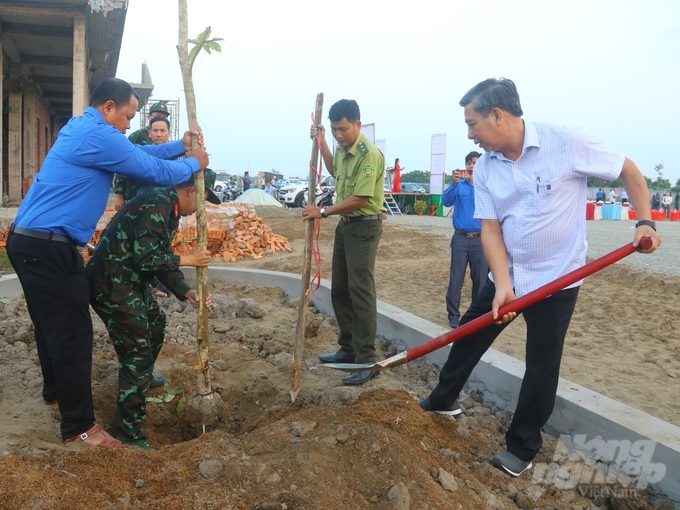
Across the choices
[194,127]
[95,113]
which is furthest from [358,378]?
[95,113]

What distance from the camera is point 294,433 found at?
9.02 feet

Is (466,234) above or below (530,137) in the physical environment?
below

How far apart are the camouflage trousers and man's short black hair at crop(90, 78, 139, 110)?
3.23 ft

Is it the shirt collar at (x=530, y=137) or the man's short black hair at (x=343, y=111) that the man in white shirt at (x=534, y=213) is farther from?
the man's short black hair at (x=343, y=111)

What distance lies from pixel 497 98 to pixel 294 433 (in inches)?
70.2

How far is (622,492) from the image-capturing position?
8.30 ft

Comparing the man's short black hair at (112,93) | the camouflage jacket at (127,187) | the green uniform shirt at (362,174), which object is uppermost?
the man's short black hair at (112,93)

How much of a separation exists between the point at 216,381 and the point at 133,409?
2.63 feet

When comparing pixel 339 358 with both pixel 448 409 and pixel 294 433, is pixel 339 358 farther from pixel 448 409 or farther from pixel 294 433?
pixel 294 433

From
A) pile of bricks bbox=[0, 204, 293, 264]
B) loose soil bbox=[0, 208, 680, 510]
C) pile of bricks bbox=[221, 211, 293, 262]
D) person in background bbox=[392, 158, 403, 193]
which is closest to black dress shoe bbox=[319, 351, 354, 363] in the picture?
loose soil bbox=[0, 208, 680, 510]

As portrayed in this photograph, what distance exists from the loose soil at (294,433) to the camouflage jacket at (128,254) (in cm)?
73

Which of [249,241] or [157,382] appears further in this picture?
[249,241]

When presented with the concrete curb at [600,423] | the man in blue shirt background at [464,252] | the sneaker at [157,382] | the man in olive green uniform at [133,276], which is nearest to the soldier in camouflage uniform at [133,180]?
the man in olive green uniform at [133,276]

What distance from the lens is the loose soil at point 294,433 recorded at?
2.19 metres
